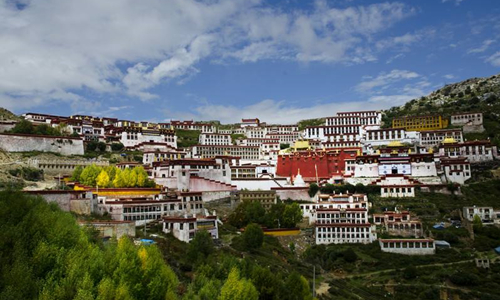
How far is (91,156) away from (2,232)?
4681 cm

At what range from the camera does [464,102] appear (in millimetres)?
96688

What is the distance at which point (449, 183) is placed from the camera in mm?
55344

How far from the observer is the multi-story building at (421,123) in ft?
266

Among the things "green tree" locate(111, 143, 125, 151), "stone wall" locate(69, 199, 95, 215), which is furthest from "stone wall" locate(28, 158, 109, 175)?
"stone wall" locate(69, 199, 95, 215)

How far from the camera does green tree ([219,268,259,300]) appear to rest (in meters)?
22.1

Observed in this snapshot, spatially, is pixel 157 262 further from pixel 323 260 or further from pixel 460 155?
pixel 460 155

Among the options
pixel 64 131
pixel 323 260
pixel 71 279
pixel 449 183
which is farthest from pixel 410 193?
pixel 64 131

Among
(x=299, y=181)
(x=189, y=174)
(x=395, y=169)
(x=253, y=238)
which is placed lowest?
(x=253, y=238)

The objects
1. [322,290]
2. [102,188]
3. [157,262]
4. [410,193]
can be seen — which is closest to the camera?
[157,262]

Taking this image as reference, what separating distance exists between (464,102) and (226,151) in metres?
51.0

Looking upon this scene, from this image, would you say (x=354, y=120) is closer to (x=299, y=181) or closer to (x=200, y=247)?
(x=299, y=181)

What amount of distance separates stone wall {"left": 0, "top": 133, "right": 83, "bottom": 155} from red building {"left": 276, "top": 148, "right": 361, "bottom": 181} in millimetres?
27988

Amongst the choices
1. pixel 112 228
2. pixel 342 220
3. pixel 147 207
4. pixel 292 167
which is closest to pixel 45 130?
pixel 147 207

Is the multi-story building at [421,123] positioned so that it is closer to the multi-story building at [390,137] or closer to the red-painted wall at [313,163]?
the multi-story building at [390,137]
